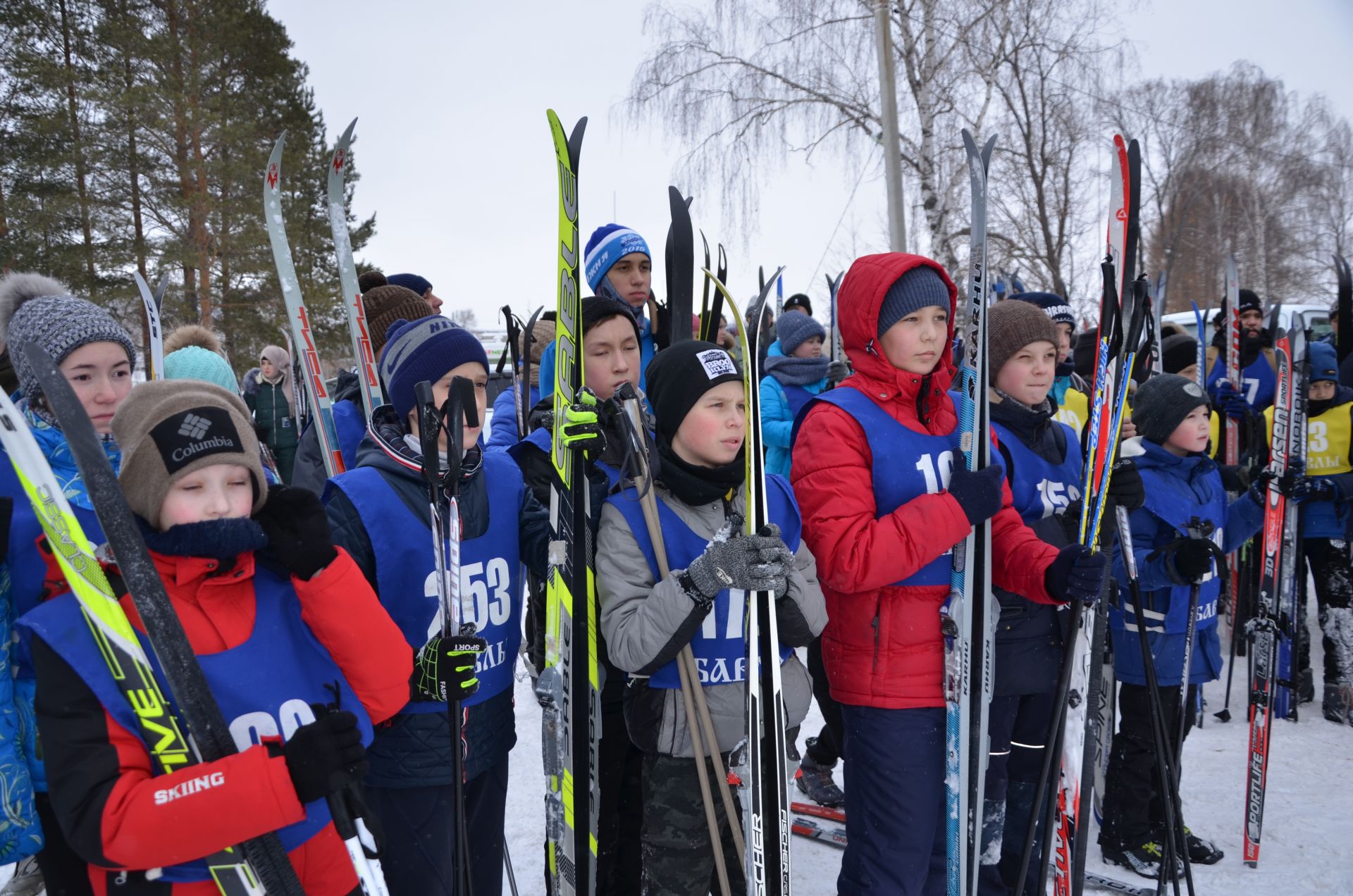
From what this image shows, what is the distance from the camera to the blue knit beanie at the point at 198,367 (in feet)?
10.3

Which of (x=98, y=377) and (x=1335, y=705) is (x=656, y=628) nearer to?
(x=98, y=377)

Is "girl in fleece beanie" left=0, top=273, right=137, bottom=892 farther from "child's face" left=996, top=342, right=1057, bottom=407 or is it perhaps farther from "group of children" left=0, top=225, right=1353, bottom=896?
"child's face" left=996, top=342, right=1057, bottom=407

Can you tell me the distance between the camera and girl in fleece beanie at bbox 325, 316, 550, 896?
1955 millimetres

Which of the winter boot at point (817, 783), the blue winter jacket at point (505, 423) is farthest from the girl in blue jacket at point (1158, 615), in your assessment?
the blue winter jacket at point (505, 423)

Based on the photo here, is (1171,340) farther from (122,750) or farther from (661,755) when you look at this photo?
(122,750)

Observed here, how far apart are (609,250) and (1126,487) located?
1.98m

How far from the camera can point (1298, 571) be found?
425 cm

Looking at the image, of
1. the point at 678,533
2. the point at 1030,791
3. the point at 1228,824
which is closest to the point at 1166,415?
the point at 1030,791

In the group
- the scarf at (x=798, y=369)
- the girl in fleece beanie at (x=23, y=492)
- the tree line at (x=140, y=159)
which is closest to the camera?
the girl in fleece beanie at (x=23, y=492)

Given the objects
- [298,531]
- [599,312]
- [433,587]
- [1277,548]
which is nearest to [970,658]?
[433,587]

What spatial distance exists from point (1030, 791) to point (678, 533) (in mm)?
1591

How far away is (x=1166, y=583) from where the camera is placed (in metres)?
2.95

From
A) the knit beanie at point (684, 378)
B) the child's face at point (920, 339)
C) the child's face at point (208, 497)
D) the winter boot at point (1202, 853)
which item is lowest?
the winter boot at point (1202, 853)

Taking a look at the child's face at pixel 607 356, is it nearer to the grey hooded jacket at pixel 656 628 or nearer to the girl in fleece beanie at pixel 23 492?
the grey hooded jacket at pixel 656 628
